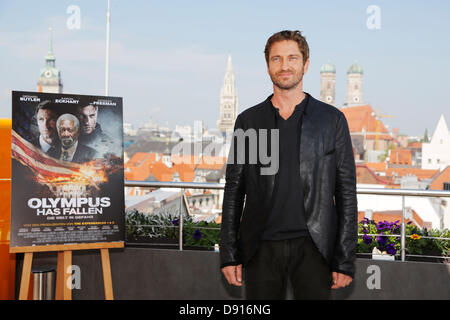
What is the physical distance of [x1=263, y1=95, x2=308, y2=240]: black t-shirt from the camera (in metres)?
1.84

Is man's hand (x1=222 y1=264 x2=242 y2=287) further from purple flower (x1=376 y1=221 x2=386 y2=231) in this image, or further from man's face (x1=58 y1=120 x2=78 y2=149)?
purple flower (x1=376 y1=221 x2=386 y2=231)

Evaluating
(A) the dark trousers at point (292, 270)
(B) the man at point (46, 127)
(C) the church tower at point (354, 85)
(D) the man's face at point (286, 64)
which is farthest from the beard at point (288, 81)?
(C) the church tower at point (354, 85)

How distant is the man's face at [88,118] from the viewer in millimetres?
3283

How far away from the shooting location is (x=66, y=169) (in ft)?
10.5

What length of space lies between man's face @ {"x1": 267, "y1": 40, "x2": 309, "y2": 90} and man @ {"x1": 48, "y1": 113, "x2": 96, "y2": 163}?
5.62 feet

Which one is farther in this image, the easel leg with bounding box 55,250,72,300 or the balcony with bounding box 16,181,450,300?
the balcony with bounding box 16,181,450,300

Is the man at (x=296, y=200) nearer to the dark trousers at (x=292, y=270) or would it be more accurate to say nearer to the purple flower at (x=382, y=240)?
the dark trousers at (x=292, y=270)

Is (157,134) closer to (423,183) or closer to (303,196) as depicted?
(423,183)

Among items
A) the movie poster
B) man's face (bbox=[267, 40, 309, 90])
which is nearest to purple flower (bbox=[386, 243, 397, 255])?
the movie poster

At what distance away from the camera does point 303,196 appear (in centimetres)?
186

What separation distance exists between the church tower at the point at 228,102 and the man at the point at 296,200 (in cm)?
10866

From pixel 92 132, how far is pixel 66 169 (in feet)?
0.97
